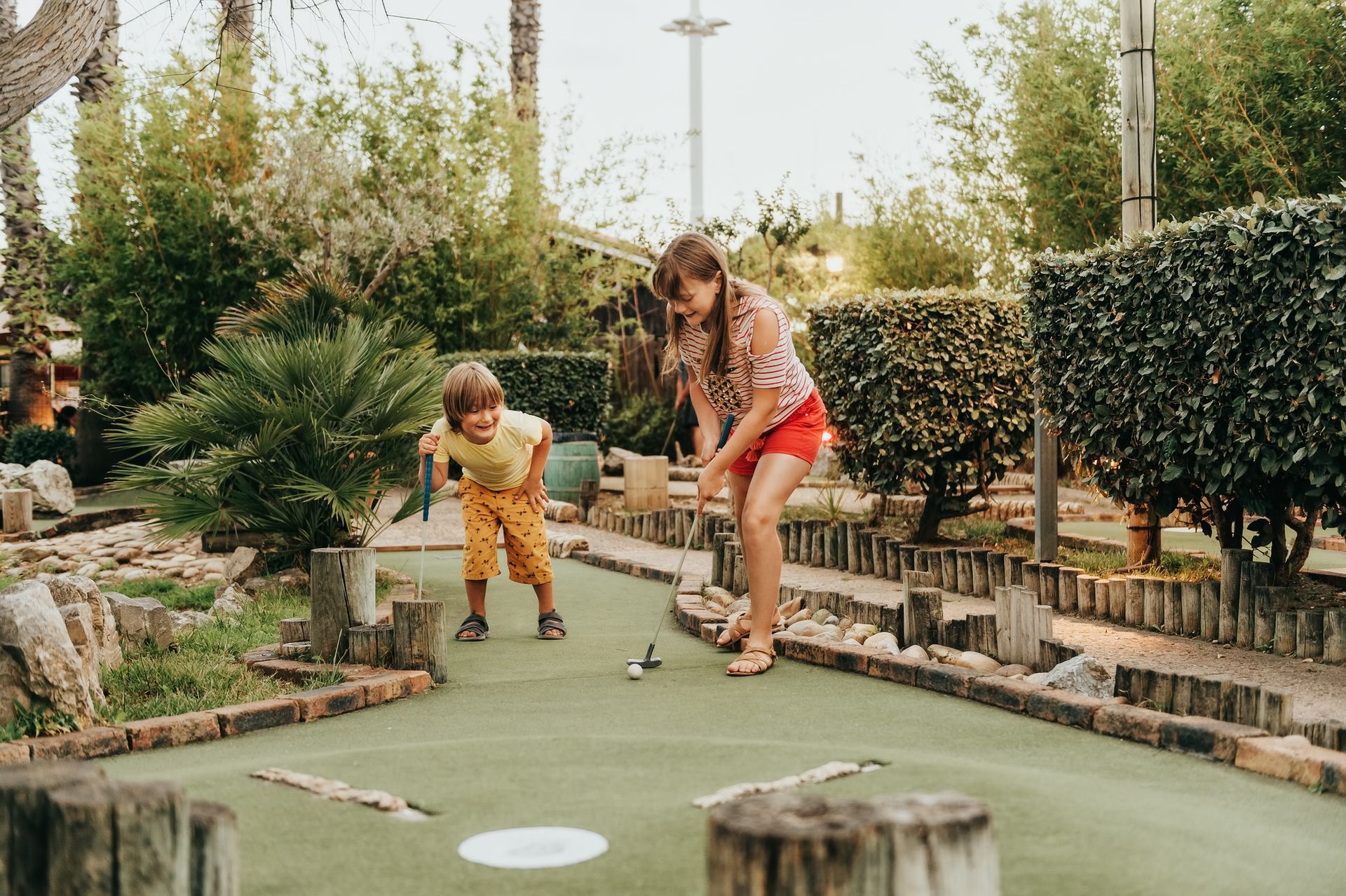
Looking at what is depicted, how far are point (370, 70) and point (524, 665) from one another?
12922 millimetres

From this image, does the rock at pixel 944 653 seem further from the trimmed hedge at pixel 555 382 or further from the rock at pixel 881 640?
the trimmed hedge at pixel 555 382

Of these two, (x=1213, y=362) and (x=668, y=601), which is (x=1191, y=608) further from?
(x=668, y=601)

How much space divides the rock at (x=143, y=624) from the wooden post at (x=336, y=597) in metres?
0.71

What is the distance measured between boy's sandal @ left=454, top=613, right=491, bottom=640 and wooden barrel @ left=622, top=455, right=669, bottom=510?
564cm

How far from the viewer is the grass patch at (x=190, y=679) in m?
3.88

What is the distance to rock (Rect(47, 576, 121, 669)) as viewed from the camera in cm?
439

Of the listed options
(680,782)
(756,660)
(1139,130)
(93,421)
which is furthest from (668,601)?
(93,421)

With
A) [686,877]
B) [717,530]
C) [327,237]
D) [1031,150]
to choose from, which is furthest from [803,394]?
[327,237]

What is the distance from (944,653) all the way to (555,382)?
980cm

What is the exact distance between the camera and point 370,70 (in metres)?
15.9

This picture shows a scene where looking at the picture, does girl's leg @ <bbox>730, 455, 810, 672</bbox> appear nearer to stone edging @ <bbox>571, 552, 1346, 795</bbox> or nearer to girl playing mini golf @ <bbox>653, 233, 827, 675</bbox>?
girl playing mini golf @ <bbox>653, 233, 827, 675</bbox>

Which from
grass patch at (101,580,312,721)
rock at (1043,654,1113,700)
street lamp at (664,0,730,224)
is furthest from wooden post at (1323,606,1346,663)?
street lamp at (664,0,730,224)

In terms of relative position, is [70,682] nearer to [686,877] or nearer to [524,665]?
[524,665]

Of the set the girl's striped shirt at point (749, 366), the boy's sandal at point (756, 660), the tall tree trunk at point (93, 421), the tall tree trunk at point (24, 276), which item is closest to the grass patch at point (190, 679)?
the boy's sandal at point (756, 660)
